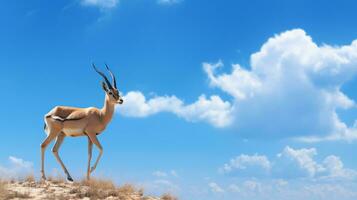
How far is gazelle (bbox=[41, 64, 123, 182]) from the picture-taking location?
21.1 m

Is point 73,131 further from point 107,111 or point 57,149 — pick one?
point 107,111

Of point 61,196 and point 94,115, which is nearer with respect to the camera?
point 61,196

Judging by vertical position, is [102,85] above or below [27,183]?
above

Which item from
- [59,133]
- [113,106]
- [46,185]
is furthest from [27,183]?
[113,106]

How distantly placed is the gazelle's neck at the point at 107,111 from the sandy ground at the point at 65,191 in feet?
8.80

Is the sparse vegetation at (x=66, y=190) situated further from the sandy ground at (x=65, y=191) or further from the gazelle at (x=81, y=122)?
the gazelle at (x=81, y=122)

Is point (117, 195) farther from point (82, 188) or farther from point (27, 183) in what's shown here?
point (27, 183)

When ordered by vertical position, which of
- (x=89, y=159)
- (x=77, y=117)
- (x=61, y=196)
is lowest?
(x=61, y=196)

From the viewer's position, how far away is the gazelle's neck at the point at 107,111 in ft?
70.8

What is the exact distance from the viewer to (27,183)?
2025 cm

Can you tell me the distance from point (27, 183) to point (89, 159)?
2.44 metres

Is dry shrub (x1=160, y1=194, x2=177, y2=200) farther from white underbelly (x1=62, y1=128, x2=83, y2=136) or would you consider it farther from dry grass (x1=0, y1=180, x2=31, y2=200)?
dry grass (x1=0, y1=180, x2=31, y2=200)

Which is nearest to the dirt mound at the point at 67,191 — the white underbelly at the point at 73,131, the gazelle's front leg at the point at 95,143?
the gazelle's front leg at the point at 95,143

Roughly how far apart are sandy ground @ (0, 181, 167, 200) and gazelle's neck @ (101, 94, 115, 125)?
2.68m
